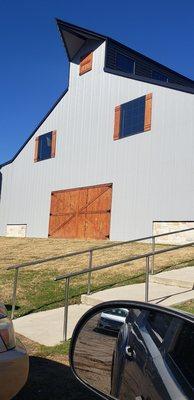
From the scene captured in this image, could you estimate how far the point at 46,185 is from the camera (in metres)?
25.4

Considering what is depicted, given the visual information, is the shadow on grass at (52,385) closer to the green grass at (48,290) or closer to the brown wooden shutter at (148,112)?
the green grass at (48,290)

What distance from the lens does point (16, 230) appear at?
2702 cm

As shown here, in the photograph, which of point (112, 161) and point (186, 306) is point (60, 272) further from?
point (112, 161)

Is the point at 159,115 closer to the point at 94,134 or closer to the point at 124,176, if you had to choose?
the point at 124,176

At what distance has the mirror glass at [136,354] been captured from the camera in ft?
5.74

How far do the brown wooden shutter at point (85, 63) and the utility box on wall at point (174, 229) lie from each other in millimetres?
9123

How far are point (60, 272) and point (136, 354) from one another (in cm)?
1096

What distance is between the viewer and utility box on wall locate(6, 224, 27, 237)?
26.4 meters

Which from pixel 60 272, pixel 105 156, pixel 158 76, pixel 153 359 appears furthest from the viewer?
pixel 158 76

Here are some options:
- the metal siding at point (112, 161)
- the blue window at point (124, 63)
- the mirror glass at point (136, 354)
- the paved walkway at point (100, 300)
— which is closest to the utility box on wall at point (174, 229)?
the metal siding at point (112, 161)

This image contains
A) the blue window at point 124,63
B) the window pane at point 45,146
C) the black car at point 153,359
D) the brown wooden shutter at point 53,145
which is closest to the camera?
the black car at point 153,359

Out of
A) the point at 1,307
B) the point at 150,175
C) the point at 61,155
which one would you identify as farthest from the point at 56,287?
the point at 61,155

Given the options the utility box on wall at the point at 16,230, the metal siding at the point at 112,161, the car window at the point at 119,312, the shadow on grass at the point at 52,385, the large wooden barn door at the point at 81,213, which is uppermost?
the metal siding at the point at 112,161

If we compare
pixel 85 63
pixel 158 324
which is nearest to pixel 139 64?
pixel 85 63
